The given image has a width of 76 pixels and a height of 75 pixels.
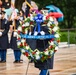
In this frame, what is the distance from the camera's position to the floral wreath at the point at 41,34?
10.7 m

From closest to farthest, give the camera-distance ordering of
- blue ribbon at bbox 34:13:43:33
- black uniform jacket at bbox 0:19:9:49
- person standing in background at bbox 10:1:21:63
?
blue ribbon at bbox 34:13:43:33 → person standing in background at bbox 10:1:21:63 → black uniform jacket at bbox 0:19:9:49

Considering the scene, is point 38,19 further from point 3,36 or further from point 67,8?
point 67,8

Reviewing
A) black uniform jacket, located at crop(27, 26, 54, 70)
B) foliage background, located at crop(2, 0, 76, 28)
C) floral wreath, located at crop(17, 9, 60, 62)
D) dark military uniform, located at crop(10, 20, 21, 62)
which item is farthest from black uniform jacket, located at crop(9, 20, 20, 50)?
foliage background, located at crop(2, 0, 76, 28)

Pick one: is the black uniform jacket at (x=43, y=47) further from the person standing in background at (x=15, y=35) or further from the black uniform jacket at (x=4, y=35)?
the black uniform jacket at (x=4, y=35)

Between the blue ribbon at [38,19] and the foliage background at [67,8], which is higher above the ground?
the blue ribbon at [38,19]

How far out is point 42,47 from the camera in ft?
35.5

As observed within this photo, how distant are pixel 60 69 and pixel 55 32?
4.13 meters

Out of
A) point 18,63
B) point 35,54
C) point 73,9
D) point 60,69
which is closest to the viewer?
point 35,54

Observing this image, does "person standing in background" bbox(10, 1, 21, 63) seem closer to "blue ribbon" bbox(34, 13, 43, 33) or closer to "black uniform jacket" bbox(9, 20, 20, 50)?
"black uniform jacket" bbox(9, 20, 20, 50)

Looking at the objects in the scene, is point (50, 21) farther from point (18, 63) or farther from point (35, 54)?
point (18, 63)

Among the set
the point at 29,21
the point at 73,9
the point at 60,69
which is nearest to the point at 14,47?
the point at 60,69

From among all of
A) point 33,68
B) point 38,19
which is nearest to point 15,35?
point 33,68

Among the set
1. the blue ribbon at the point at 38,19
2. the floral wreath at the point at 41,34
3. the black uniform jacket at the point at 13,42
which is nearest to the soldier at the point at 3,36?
the black uniform jacket at the point at 13,42

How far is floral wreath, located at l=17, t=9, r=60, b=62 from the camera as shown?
1068 cm
